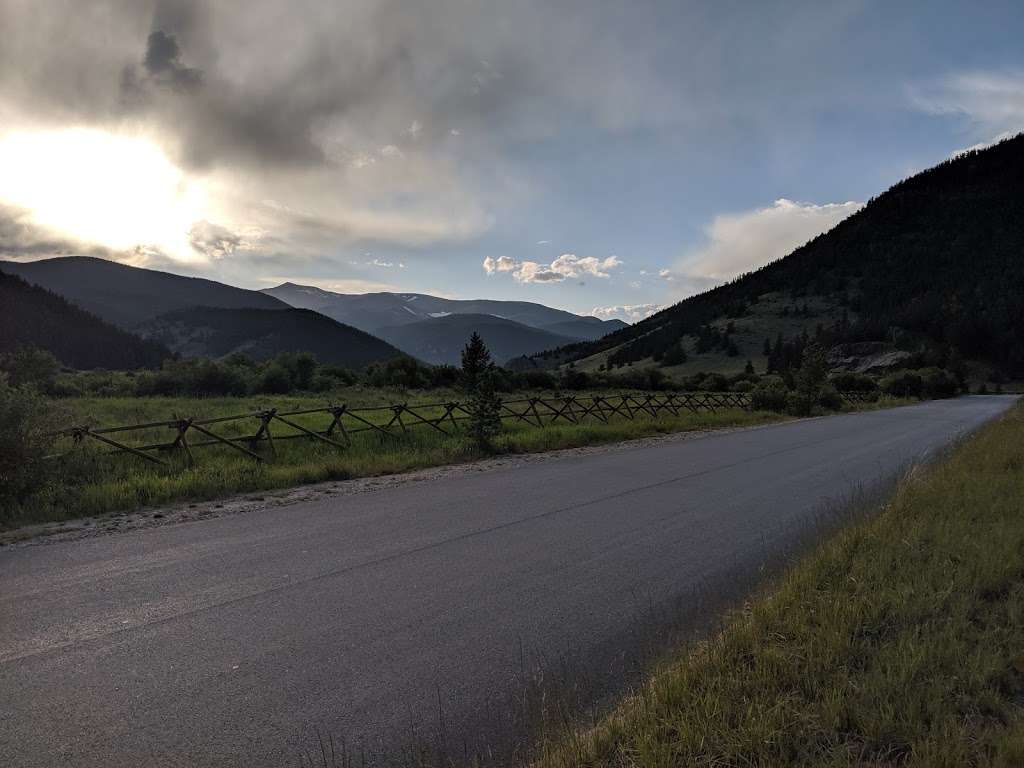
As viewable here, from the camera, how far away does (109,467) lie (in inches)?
411

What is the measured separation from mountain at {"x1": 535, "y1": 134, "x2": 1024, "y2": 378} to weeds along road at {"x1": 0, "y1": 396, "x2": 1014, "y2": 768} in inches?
4531

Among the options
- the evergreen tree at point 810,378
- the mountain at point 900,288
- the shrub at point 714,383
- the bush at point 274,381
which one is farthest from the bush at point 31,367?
the mountain at point 900,288

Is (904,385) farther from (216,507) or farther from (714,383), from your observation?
(216,507)

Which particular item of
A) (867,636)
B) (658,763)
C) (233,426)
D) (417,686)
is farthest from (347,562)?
(233,426)

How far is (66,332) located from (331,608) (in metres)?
159

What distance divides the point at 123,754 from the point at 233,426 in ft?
51.4

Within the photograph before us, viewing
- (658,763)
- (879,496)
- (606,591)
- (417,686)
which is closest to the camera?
(658,763)

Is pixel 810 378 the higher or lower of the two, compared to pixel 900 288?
lower

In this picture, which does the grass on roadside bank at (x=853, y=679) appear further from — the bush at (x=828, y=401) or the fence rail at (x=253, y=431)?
the bush at (x=828, y=401)

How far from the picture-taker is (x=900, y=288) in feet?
432

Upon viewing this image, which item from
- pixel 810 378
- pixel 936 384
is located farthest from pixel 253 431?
pixel 936 384

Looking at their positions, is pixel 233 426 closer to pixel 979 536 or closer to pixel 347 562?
pixel 347 562

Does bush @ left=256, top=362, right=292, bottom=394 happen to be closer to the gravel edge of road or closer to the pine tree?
the pine tree

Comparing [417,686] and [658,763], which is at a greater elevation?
[658,763]
